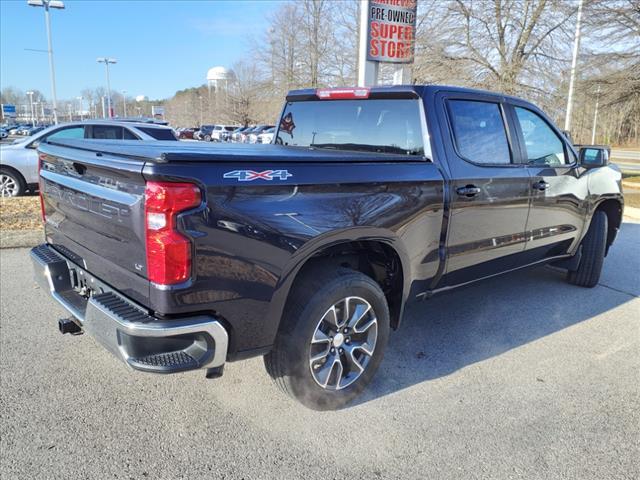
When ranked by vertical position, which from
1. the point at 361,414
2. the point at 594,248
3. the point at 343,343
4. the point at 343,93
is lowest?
the point at 361,414

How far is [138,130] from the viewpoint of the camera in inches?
385

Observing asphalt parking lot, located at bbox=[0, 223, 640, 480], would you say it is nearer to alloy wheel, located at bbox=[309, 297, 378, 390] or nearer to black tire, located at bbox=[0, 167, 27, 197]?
alloy wheel, located at bbox=[309, 297, 378, 390]

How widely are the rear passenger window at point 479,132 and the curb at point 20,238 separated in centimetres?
563

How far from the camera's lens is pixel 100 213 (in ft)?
8.75

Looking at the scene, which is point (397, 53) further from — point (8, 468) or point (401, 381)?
point (8, 468)

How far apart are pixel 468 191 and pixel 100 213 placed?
94.8 inches

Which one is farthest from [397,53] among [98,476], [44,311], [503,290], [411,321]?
[98,476]

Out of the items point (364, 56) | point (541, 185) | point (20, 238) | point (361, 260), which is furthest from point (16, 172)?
point (541, 185)

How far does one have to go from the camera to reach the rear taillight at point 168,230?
88.5 inches

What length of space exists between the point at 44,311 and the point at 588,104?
63.7 ft

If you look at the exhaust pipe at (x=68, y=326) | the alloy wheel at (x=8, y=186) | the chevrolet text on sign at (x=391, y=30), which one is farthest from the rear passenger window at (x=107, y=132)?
the exhaust pipe at (x=68, y=326)

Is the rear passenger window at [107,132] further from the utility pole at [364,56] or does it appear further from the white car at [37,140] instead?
the utility pole at [364,56]

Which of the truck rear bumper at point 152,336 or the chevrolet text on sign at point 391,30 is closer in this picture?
the truck rear bumper at point 152,336

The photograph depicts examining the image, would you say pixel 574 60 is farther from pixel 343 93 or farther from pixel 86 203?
pixel 86 203
